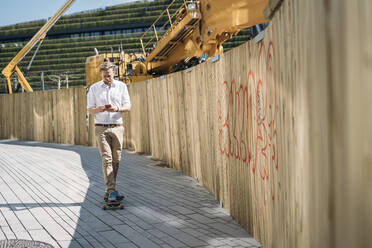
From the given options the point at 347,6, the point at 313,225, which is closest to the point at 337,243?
the point at 313,225

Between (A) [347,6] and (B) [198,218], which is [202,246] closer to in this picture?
(B) [198,218]

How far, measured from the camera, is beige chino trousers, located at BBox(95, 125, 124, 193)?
6656 mm

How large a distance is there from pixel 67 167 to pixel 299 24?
917 centimetres

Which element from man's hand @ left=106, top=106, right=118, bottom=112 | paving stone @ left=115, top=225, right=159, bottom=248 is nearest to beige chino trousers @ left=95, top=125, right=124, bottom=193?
man's hand @ left=106, top=106, right=118, bottom=112

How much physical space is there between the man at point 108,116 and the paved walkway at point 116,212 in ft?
2.15

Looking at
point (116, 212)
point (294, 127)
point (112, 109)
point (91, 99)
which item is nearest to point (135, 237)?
point (116, 212)

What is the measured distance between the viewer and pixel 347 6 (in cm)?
178

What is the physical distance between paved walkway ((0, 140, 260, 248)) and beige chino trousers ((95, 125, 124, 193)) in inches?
17.5

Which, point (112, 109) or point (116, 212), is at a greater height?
point (112, 109)

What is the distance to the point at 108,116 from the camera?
676 centimetres

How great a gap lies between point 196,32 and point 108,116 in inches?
233

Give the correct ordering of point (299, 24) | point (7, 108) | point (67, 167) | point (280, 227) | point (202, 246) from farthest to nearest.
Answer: point (7, 108)
point (67, 167)
point (202, 246)
point (280, 227)
point (299, 24)

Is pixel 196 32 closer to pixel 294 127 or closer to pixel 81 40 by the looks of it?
pixel 294 127

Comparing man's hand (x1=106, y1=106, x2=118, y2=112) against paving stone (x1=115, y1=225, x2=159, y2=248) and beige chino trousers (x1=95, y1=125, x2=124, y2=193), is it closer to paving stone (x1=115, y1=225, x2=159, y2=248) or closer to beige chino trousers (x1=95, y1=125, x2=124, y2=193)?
beige chino trousers (x1=95, y1=125, x2=124, y2=193)
